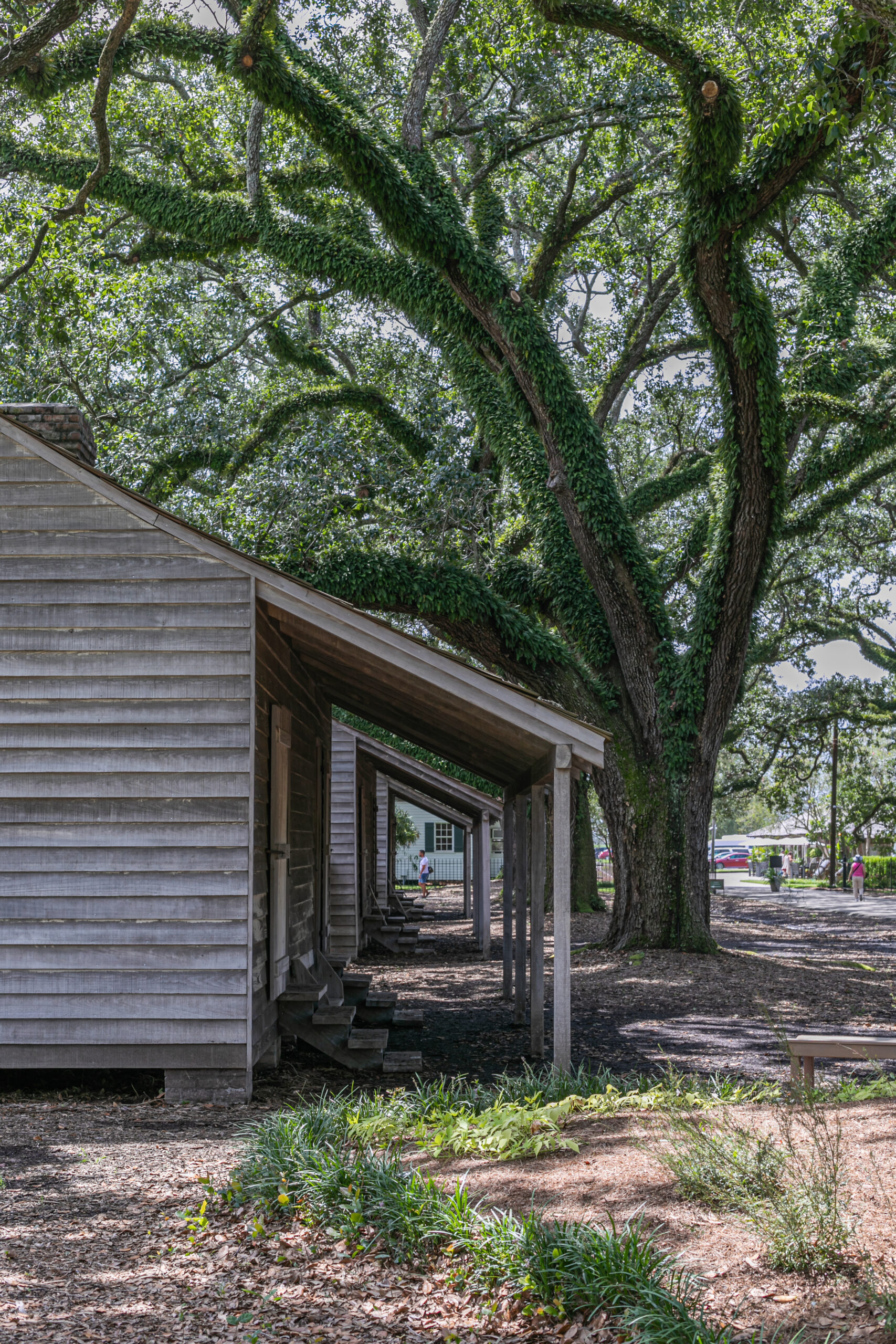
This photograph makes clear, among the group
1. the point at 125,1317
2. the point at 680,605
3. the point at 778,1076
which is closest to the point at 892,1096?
the point at 778,1076

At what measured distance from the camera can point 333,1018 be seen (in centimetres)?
838

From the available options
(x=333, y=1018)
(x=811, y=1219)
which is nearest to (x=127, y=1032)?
(x=333, y=1018)

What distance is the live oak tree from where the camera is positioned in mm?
12188

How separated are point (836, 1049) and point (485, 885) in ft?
40.9

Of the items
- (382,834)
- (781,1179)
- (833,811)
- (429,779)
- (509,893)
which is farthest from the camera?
(833,811)

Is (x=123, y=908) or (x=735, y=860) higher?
(x=123, y=908)

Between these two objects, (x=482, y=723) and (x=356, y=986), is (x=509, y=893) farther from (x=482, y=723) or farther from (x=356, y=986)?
(x=482, y=723)

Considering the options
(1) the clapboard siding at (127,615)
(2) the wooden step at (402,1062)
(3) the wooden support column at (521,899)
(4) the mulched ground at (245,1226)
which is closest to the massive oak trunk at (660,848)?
(3) the wooden support column at (521,899)

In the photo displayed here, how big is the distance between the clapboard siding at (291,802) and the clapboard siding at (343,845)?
2342 mm

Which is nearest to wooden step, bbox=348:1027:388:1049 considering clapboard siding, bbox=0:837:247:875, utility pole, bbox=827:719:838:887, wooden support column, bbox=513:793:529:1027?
clapboard siding, bbox=0:837:247:875

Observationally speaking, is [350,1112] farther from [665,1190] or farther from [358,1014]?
[358,1014]

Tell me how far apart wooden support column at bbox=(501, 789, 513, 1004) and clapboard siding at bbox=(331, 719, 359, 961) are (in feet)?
12.9

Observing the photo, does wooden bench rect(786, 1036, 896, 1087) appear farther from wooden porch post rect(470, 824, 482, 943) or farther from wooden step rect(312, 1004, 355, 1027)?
wooden porch post rect(470, 824, 482, 943)

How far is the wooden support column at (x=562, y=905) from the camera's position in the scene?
7023 mm
